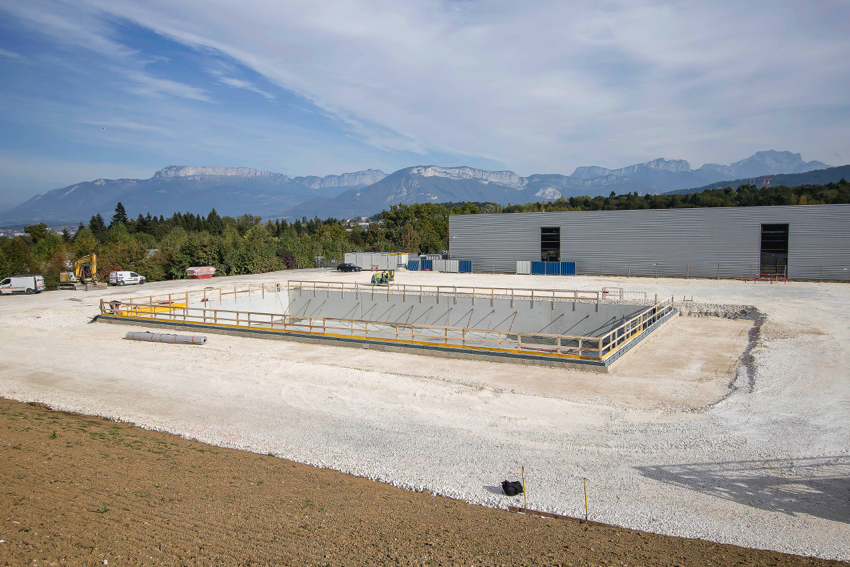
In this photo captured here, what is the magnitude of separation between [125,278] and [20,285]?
9.11 metres

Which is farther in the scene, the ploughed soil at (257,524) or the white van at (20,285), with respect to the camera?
the white van at (20,285)

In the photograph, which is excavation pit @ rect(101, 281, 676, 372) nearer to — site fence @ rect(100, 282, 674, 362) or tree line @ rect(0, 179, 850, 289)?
site fence @ rect(100, 282, 674, 362)

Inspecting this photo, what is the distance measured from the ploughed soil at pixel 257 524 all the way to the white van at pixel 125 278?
45.5 m

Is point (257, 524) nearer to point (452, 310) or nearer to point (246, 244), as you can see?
point (452, 310)

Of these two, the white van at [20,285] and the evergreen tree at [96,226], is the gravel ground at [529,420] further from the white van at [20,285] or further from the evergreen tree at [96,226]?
the evergreen tree at [96,226]

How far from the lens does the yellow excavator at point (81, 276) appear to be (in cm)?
4532

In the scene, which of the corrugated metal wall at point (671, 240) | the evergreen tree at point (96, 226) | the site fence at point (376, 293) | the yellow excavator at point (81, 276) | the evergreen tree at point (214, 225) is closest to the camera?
the site fence at point (376, 293)

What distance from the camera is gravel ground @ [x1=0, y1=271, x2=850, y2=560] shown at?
8.83 m

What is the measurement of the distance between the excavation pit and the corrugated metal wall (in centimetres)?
1463

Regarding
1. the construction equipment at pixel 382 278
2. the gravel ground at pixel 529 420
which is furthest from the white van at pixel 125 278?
the gravel ground at pixel 529 420

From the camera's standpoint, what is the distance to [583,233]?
53875mm

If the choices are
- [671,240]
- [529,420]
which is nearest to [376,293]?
[671,240]

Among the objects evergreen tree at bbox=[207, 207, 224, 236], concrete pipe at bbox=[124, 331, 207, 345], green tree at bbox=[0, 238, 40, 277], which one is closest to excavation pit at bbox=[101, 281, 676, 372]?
concrete pipe at bbox=[124, 331, 207, 345]

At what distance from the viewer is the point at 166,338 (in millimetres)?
23922
